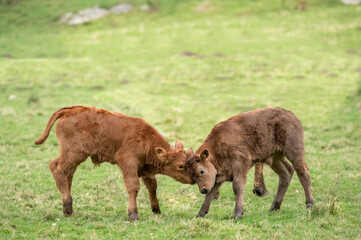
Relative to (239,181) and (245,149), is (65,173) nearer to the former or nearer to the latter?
(239,181)

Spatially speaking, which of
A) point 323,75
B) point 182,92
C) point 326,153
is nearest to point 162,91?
point 182,92

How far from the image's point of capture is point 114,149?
10.0 metres

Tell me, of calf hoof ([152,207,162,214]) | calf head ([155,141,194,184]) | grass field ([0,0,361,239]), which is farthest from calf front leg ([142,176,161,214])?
calf head ([155,141,194,184])

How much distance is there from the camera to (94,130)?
1007 centimetres

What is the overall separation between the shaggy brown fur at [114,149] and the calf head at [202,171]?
0.19 meters

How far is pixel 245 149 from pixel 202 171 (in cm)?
103

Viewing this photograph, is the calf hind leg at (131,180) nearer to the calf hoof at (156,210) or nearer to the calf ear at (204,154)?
the calf hoof at (156,210)

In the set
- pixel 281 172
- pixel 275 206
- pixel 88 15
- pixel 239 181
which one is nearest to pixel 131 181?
pixel 239 181

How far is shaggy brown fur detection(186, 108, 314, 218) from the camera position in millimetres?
9758

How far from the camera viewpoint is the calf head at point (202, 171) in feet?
31.4

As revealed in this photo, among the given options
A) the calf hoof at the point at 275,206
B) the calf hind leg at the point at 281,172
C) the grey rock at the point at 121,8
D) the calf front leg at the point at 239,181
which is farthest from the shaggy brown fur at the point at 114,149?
the grey rock at the point at 121,8

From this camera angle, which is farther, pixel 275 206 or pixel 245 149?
pixel 275 206

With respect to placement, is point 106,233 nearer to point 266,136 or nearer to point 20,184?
point 266,136

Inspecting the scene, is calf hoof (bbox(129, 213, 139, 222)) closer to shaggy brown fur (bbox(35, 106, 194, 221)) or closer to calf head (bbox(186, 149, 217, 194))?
shaggy brown fur (bbox(35, 106, 194, 221))
